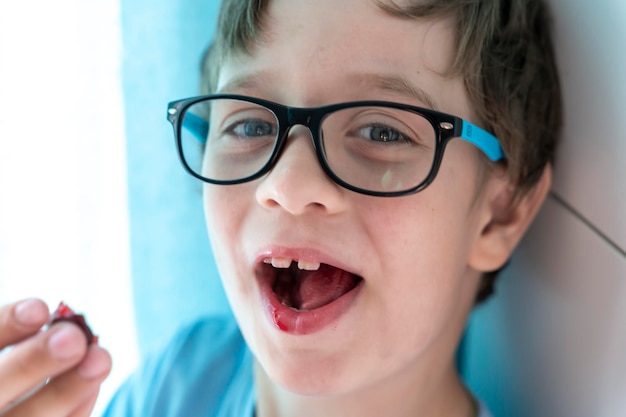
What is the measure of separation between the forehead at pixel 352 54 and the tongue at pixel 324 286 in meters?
0.27

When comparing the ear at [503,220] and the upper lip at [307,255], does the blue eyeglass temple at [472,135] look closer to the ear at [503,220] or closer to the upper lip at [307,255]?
the ear at [503,220]

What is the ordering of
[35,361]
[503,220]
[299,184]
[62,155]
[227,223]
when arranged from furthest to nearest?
[62,155] < [503,220] < [227,223] < [299,184] < [35,361]

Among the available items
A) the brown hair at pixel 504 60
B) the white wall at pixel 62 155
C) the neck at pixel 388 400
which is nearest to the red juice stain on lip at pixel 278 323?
the neck at pixel 388 400

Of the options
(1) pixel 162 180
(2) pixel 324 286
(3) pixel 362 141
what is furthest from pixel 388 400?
(1) pixel 162 180

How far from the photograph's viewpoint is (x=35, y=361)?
642mm

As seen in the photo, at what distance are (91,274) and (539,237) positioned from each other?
86 centimetres

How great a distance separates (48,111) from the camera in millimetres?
1123

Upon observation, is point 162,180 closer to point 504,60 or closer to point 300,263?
point 300,263

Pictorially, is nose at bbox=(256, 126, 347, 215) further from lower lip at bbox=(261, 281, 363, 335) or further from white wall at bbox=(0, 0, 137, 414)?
white wall at bbox=(0, 0, 137, 414)

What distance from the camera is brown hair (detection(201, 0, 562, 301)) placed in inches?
36.7

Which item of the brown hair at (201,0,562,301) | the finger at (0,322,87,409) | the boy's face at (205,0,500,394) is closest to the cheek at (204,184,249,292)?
the boy's face at (205,0,500,394)

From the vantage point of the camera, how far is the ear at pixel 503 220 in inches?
40.2

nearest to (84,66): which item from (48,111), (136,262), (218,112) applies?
(48,111)

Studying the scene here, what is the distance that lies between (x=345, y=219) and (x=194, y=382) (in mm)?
579
